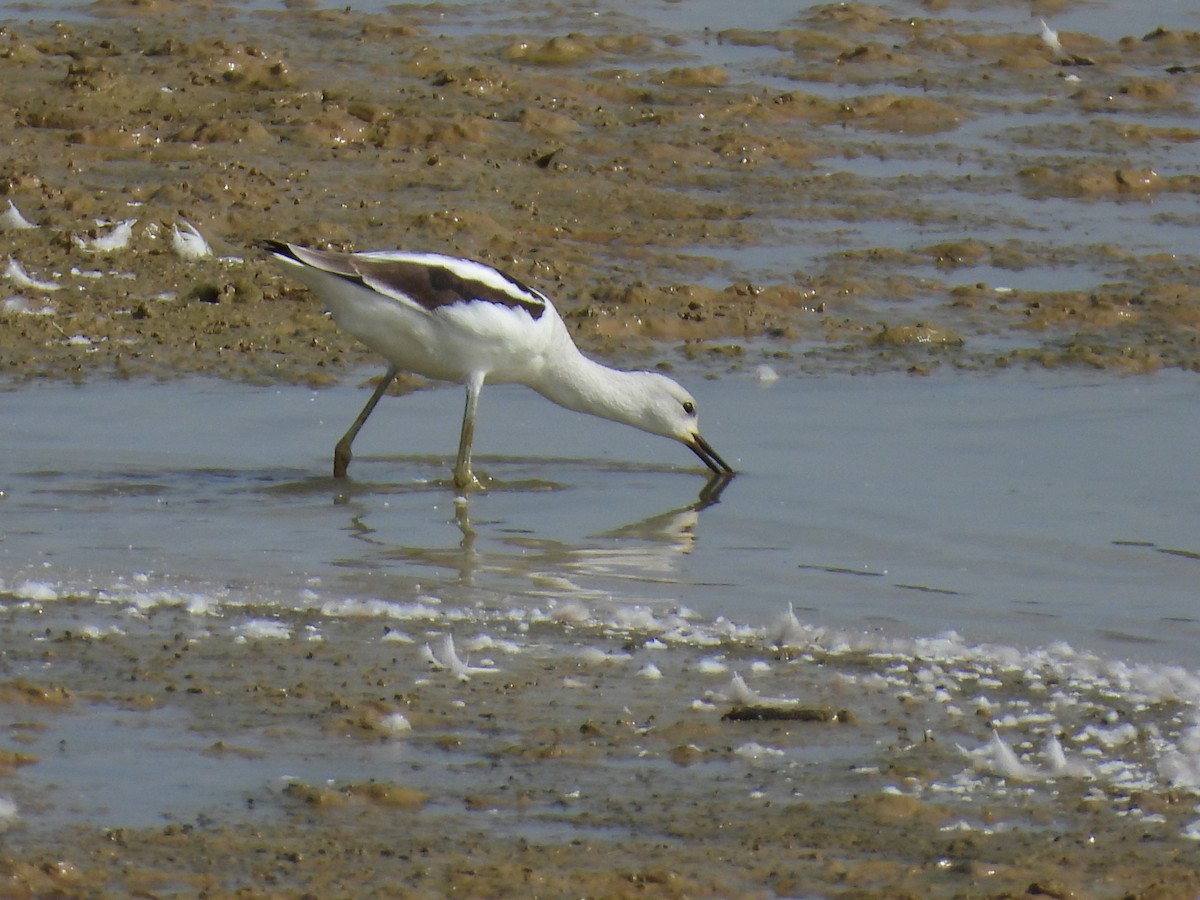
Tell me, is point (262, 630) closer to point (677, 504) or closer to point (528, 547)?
point (528, 547)

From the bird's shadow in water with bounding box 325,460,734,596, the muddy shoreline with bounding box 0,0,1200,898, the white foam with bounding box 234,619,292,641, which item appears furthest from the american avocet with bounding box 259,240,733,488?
the white foam with bounding box 234,619,292,641

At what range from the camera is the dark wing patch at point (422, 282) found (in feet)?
24.8

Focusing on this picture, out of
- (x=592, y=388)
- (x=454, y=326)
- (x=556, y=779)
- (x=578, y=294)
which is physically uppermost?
(x=454, y=326)

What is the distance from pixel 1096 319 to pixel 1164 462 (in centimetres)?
200

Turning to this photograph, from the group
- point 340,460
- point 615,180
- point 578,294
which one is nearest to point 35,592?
point 340,460

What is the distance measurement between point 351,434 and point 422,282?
649 mm

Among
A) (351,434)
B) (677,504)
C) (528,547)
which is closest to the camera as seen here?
A: (528,547)

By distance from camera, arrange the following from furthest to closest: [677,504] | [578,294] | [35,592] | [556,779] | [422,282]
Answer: [578,294] → [677,504] → [422,282] → [35,592] → [556,779]

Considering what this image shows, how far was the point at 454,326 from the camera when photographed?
301 inches

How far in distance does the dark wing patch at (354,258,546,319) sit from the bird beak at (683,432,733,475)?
1.01 m

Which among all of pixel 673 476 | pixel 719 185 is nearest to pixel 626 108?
pixel 719 185

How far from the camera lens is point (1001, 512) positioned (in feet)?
24.4

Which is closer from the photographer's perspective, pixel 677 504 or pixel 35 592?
pixel 35 592

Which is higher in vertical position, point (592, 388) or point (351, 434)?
point (592, 388)
